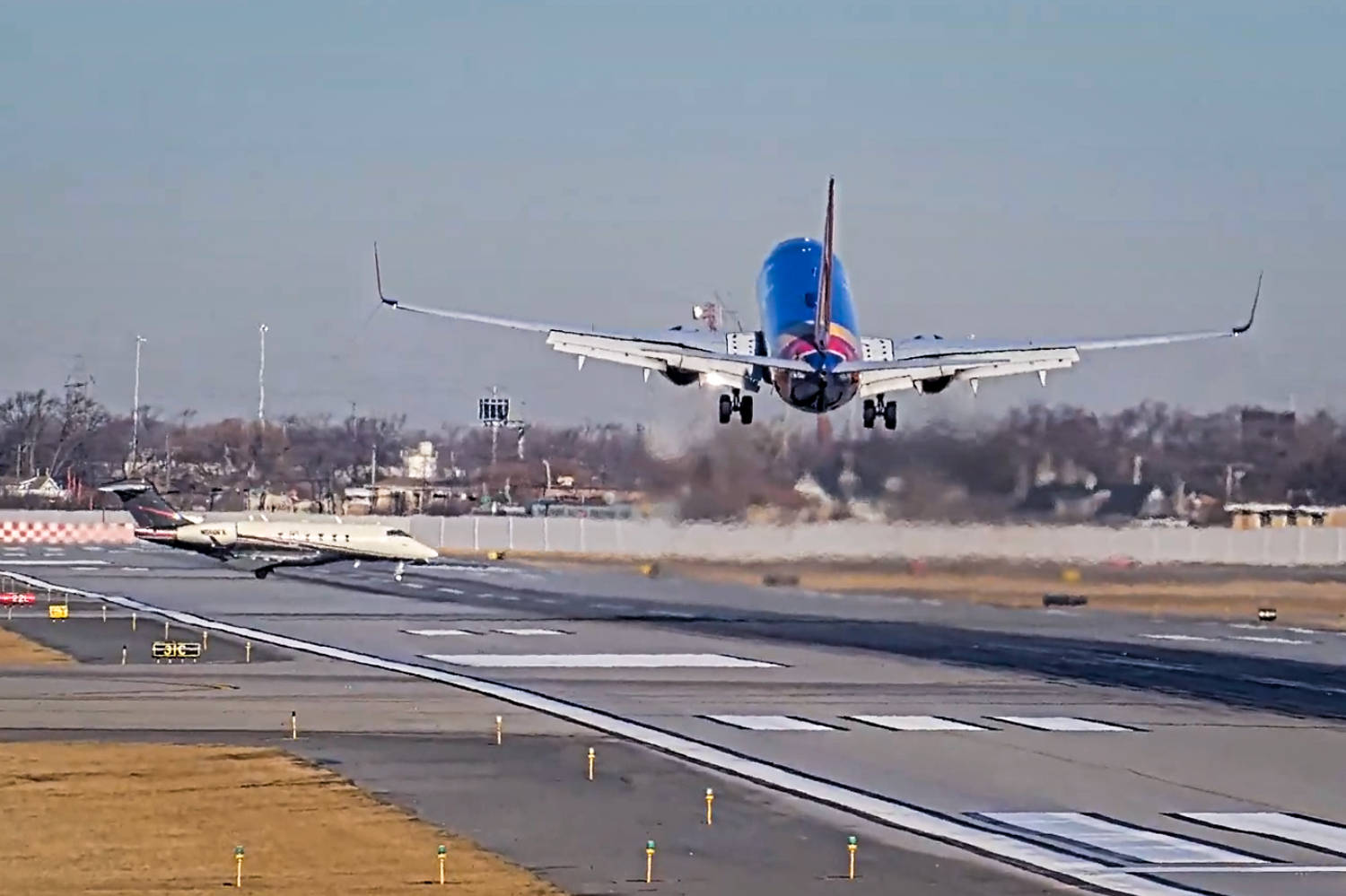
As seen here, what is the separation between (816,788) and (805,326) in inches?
1396

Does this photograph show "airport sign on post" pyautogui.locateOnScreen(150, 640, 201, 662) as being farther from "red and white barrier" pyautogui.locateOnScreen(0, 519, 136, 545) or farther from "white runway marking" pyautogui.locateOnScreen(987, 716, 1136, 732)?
"red and white barrier" pyautogui.locateOnScreen(0, 519, 136, 545)

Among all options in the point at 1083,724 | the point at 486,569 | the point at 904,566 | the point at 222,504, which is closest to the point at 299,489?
the point at 222,504

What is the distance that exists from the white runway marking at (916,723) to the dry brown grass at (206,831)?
480 inches

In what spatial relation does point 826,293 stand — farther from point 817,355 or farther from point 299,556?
point 299,556

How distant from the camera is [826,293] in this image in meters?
65.8

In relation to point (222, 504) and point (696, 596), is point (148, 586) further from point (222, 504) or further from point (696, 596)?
point (222, 504)

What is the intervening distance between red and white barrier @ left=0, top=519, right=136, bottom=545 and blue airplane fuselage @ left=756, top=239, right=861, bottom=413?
88505 millimetres

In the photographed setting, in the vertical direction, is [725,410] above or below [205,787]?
above

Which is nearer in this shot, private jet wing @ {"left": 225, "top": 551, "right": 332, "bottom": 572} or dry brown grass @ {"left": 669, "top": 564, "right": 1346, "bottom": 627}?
dry brown grass @ {"left": 669, "top": 564, "right": 1346, "bottom": 627}

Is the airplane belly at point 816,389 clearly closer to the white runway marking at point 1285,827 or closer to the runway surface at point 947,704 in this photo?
the runway surface at point 947,704

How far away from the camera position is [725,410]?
229 ft

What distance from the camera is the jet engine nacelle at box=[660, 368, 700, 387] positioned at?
6619 cm

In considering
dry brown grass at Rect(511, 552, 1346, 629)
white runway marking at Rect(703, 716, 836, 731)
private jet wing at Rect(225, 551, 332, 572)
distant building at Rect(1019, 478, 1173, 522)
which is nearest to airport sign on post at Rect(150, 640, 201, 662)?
white runway marking at Rect(703, 716, 836, 731)

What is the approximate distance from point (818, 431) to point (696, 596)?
12.7 m
